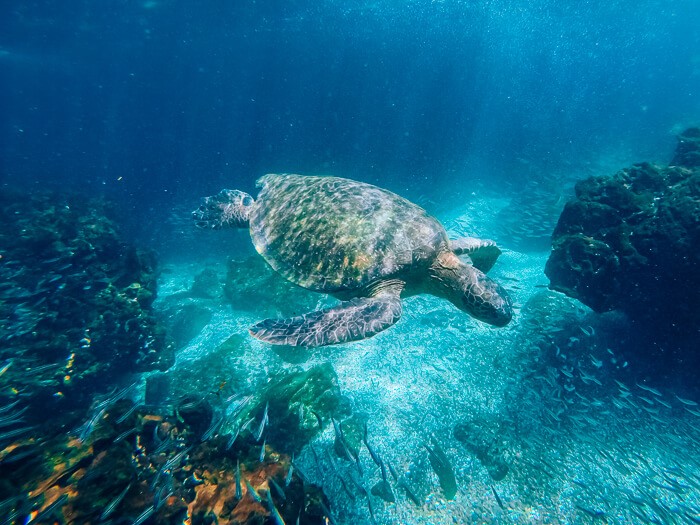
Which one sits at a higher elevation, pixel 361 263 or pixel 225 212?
pixel 361 263

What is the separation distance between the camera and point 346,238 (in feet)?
16.9

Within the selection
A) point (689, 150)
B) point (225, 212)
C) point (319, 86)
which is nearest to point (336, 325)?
point (225, 212)

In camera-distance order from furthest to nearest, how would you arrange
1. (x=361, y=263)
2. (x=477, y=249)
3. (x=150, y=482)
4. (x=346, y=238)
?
(x=477, y=249)
(x=346, y=238)
(x=361, y=263)
(x=150, y=482)

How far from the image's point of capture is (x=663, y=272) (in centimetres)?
696

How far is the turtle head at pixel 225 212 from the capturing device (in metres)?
7.83

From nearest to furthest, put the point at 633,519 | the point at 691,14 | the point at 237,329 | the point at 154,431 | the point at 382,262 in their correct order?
1. the point at 154,431
2. the point at 382,262
3. the point at 633,519
4. the point at 237,329
5. the point at 691,14

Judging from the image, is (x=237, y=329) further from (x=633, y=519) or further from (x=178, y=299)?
(x=633, y=519)

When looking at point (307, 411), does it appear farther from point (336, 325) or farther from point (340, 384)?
point (336, 325)

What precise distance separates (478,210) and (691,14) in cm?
8577

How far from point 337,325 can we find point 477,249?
3852 millimetres

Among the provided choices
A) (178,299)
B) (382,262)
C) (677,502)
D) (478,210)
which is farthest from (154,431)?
(478,210)

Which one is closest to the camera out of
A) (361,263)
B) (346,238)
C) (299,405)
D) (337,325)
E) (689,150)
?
(337,325)

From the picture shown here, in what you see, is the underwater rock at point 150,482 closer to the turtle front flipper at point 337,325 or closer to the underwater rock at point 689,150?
the turtle front flipper at point 337,325

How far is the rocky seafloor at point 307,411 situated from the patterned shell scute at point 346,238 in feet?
8.27
